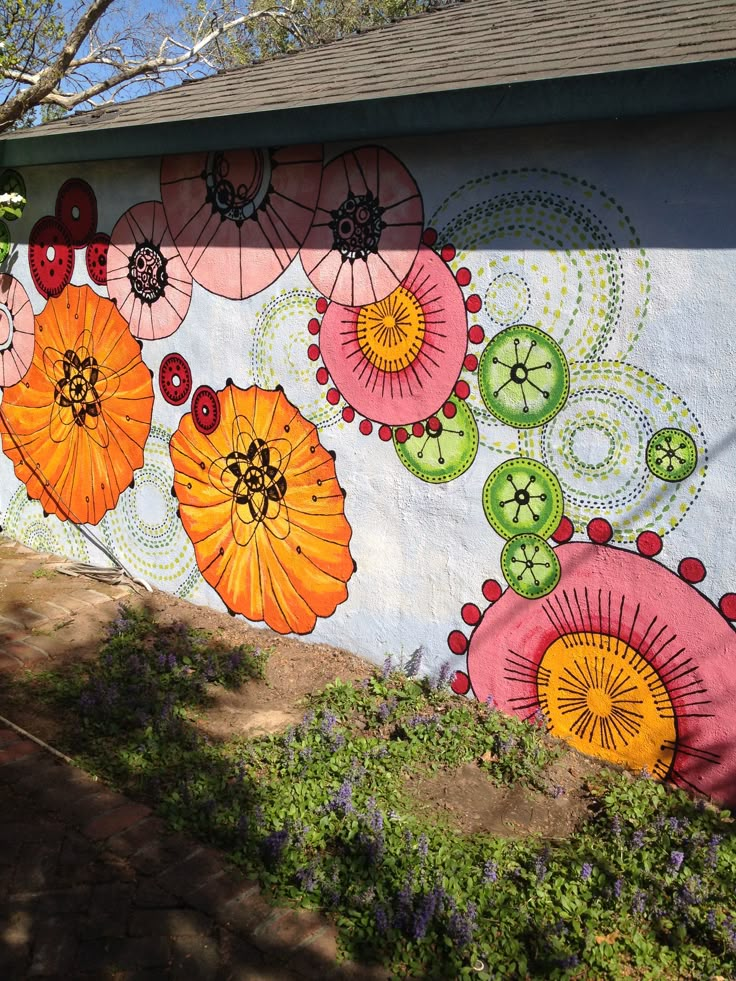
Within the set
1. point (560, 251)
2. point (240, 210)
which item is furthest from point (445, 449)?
point (240, 210)

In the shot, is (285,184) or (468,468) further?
(285,184)

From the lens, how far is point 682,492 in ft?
12.8

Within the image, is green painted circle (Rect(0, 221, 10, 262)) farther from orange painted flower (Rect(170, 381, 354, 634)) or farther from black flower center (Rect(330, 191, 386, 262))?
black flower center (Rect(330, 191, 386, 262))

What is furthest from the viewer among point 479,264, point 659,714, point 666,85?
point 479,264

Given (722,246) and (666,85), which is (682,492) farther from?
(666,85)

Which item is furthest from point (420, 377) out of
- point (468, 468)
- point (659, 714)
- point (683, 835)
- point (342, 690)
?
point (683, 835)

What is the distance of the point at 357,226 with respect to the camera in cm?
484

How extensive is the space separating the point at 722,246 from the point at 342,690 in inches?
119

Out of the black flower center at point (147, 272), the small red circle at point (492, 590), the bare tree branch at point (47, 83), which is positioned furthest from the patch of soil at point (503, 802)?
the bare tree branch at point (47, 83)

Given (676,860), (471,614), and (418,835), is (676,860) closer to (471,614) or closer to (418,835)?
(418,835)

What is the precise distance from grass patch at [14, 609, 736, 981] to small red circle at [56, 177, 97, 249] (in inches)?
129

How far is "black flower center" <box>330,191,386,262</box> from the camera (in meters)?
4.75

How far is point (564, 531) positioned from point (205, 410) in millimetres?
2696

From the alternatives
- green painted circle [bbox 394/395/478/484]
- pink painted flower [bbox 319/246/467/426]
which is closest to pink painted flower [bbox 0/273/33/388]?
pink painted flower [bbox 319/246/467/426]
